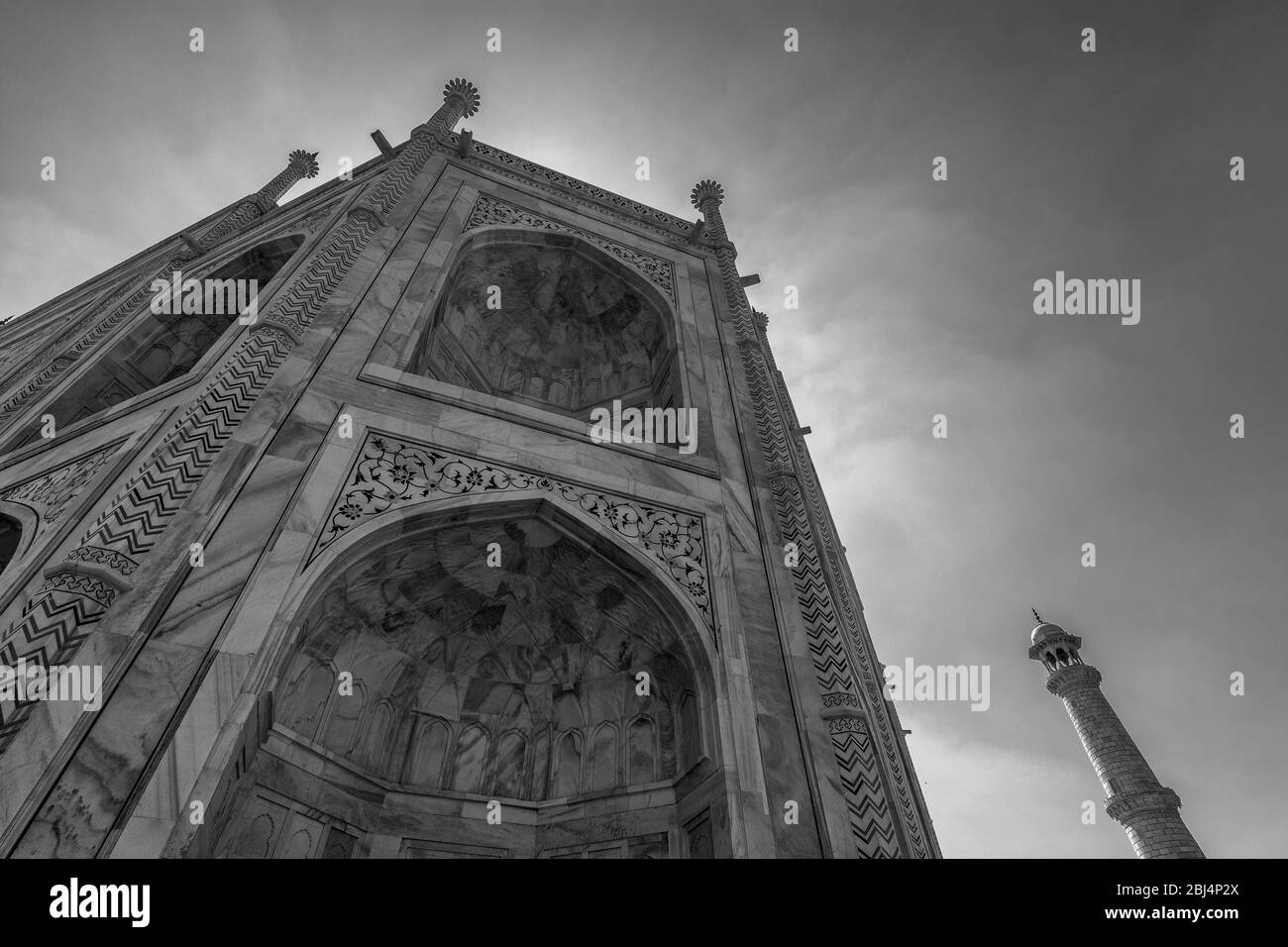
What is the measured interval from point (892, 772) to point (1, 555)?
6.88 m

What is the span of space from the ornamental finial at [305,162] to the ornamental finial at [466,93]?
157 inches

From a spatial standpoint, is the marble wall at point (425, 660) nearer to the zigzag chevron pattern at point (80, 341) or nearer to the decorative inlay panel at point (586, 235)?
the decorative inlay panel at point (586, 235)

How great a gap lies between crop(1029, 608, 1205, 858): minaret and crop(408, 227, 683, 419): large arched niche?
50.0 feet

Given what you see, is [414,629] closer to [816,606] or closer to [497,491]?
[497,491]

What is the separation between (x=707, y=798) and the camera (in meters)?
4.64

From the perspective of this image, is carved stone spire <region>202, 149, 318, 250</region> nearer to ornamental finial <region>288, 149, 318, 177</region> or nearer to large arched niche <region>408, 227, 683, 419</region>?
ornamental finial <region>288, 149, 318, 177</region>

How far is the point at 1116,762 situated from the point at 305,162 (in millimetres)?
23762

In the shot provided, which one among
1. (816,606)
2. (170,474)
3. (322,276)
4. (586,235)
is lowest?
(816,606)

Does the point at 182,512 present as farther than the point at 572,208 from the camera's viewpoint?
No

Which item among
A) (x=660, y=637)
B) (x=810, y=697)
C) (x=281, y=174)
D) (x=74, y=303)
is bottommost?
(x=810, y=697)

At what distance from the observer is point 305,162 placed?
14141mm

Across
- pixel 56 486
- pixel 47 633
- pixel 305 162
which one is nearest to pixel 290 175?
pixel 305 162

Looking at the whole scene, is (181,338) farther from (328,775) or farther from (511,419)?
(328,775)
